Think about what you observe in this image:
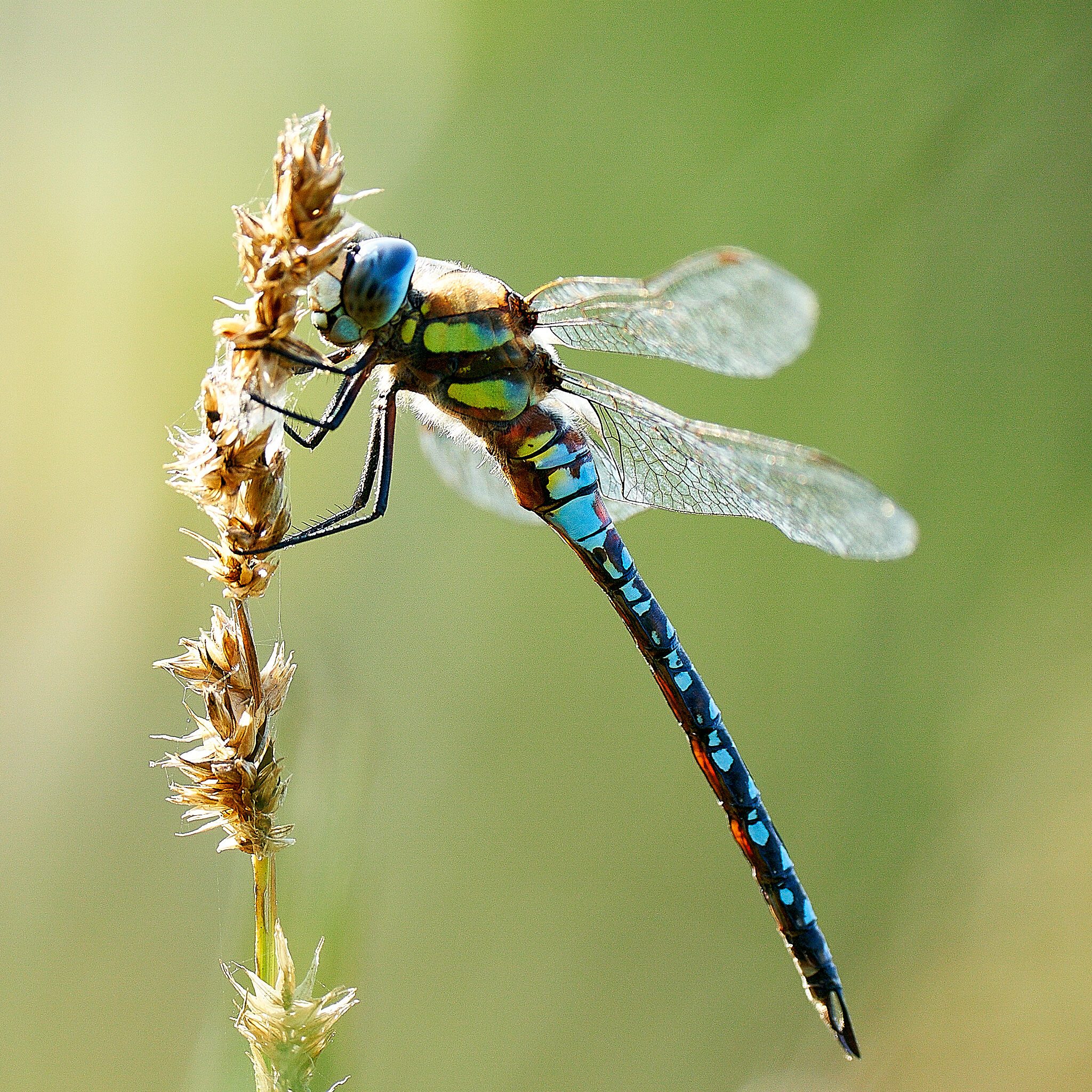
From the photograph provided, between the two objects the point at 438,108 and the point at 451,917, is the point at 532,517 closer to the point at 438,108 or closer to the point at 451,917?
the point at 451,917

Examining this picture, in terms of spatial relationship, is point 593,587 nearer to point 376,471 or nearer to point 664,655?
point 664,655

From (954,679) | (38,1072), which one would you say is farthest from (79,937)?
(954,679)

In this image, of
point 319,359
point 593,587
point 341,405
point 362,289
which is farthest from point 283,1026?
point 593,587

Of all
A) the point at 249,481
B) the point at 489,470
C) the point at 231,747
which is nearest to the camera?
the point at 231,747

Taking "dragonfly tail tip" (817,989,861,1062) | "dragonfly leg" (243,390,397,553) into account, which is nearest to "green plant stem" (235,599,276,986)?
"dragonfly leg" (243,390,397,553)

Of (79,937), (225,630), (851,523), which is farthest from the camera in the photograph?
(79,937)

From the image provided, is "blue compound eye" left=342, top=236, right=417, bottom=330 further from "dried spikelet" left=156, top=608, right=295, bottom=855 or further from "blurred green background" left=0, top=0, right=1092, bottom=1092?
"blurred green background" left=0, top=0, right=1092, bottom=1092
